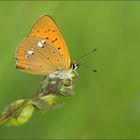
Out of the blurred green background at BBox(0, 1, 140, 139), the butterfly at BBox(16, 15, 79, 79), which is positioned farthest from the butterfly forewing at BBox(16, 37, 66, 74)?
the blurred green background at BBox(0, 1, 140, 139)

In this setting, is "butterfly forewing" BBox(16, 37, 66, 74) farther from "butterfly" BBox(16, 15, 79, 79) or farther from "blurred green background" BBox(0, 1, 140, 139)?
"blurred green background" BBox(0, 1, 140, 139)

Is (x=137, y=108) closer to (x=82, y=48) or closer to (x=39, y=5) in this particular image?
(x=82, y=48)

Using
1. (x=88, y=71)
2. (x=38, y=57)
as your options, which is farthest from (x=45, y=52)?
(x=88, y=71)

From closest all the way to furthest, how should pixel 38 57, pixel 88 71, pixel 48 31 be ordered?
pixel 48 31 → pixel 38 57 → pixel 88 71

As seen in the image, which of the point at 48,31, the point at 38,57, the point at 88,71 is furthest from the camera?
the point at 88,71

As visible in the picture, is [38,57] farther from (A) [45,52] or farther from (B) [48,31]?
(B) [48,31]
